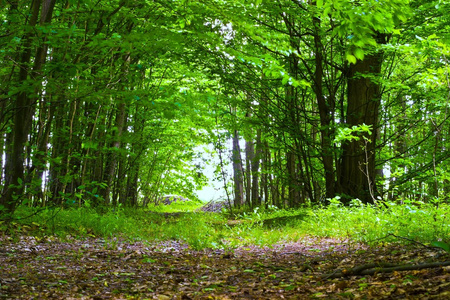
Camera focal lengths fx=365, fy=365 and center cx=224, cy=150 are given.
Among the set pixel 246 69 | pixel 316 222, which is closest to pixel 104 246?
pixel 316 222

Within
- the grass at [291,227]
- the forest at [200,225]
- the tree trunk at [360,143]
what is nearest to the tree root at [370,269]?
the forest at [200,225]

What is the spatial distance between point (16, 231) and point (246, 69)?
620cm

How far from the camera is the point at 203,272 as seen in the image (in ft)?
13.5

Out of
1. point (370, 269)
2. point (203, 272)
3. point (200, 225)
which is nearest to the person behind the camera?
point (370, 269)

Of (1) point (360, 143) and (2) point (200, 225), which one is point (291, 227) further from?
(1) point (360, 143)

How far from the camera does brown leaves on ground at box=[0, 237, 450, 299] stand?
2842mm

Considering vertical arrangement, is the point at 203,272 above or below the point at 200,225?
above

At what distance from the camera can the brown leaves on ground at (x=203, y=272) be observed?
284 centimetres

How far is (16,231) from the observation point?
18.0 ft

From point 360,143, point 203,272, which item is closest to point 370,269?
point 203,272

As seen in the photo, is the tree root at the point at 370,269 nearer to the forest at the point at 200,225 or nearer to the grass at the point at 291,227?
the forest at the point at 200,225

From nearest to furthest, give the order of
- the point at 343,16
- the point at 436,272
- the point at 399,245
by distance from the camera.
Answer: the point at 436,272, the point at 343,16, the point at 399,245

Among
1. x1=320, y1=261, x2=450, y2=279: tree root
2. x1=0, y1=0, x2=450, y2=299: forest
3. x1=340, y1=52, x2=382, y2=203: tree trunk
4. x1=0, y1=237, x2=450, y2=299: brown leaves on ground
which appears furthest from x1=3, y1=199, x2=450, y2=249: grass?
x1=340, y1=52, x2=382, y2=203: tree trunk

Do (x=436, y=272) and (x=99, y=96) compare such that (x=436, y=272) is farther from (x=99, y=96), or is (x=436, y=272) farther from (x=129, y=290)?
A: (x=99, y=96)
